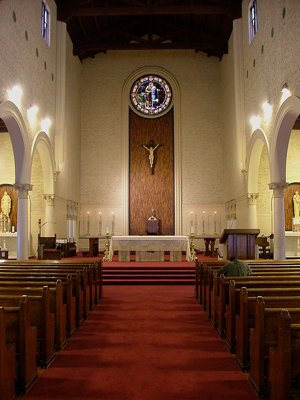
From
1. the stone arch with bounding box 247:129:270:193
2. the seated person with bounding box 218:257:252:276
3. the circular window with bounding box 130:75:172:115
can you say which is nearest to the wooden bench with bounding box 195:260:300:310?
the seated person with bounding box 218:257:252:276

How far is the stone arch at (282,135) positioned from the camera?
9625mm

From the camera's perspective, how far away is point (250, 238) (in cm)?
998

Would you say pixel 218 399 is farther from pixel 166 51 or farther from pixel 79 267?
pixel 166 51

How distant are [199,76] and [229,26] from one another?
3.10 meters

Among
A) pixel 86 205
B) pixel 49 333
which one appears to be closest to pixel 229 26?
pixel 86 205

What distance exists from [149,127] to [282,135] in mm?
8863

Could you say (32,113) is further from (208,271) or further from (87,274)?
(208,271)

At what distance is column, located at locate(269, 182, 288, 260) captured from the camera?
11062 mm

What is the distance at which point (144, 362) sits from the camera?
404cm

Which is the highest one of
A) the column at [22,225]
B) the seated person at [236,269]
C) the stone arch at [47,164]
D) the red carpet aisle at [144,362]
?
the stone arch at [47,164]

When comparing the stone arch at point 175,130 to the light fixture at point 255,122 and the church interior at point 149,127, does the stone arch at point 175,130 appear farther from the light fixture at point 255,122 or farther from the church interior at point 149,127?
the light fixture at point 255,122

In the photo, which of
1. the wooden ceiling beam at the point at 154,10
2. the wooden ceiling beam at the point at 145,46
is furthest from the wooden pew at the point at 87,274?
the wooden ceiling beam at the point at 145,46

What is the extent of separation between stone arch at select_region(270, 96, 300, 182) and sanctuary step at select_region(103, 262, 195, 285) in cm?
363

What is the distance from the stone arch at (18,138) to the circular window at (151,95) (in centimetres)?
838
